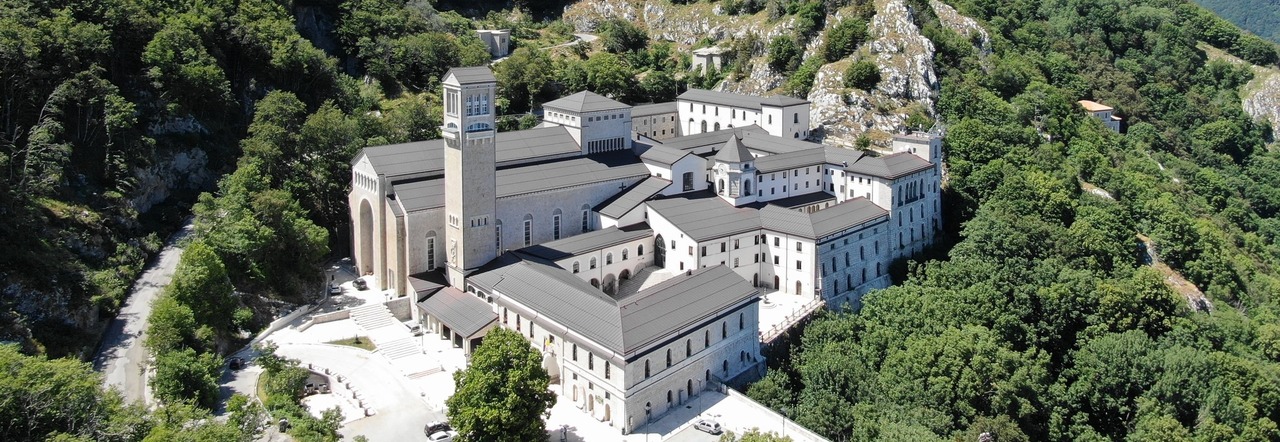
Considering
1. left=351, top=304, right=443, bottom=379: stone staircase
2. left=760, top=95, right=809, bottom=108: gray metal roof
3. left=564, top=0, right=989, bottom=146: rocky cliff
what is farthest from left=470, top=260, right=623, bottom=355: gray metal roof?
left=564, top=0, right=989, bottom=146: rocky cliff

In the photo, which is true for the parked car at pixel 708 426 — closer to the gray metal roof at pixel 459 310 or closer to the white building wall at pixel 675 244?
the gray metal roof at pixel 459 310

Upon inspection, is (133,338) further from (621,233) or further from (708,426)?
(708,426)

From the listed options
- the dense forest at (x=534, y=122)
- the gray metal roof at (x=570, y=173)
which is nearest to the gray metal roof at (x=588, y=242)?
the gray metal roof at (x=570, y=173)

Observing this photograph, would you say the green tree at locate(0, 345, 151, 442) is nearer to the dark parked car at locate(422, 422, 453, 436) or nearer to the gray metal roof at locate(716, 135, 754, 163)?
the dark parked car at locate(422, 422, 453, 436)

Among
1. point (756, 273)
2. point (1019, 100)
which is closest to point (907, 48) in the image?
point (1019, 100)

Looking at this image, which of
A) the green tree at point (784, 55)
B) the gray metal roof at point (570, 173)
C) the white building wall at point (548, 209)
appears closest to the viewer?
the white building wall at point (548, 209)

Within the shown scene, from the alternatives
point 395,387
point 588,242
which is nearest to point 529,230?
point 588,242
